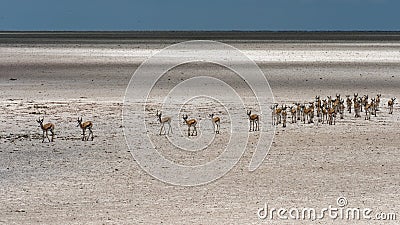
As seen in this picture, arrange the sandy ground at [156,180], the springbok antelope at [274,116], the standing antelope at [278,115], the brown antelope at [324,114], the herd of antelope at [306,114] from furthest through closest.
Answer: the brown antelope at [324,114], the springbok antelope at [274,116], the standing antelope at [278,115], the herd of antelope at [306,114], the sandy ground at [156,180]

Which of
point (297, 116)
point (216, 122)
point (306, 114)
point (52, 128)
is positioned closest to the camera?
point (52, 128)

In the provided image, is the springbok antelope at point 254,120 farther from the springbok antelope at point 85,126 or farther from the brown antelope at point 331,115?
the springbok antelope at point 85,126

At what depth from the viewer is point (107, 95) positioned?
2561 cm

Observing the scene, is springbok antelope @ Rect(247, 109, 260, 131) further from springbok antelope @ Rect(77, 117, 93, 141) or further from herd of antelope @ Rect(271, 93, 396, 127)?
springbok antelope @ Rect(77, 117, 93, 141)

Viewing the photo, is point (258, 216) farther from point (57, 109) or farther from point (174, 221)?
point (57, 109)

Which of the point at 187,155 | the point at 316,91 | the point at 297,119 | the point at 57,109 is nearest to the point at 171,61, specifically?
the point at 316,91

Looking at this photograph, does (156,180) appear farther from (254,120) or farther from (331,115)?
(331,115)

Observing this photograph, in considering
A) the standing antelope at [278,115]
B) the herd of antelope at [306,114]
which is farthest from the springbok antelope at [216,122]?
the standing antelope at [278,115]

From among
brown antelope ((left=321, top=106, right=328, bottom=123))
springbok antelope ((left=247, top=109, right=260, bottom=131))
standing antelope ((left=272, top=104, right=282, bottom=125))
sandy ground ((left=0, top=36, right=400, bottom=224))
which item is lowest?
sandy ground ((left=0, top=36, right=400, bottom=224))

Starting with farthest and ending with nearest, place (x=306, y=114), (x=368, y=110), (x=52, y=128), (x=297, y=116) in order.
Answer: (x=368, y=110) → (x=297, y=116) → (x=306, y=114) → (x=52, y=128)

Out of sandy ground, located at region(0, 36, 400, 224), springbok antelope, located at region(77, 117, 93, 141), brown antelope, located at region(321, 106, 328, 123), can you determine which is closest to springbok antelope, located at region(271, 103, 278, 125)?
sandy ground, located at region(0, 36, 400, 224)

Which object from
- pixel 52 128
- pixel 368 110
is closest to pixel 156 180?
pixel 52 128

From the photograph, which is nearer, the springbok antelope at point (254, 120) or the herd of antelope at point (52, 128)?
the herd of antelope at point (52, 128)

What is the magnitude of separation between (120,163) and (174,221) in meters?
4.23
